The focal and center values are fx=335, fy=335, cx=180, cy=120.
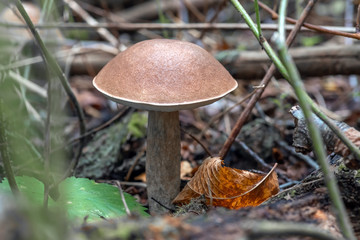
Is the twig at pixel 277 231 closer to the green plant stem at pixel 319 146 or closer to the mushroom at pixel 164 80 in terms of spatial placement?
the green plant stem at pixel 319 146

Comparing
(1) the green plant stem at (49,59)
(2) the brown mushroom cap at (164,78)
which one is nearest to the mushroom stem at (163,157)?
(2) the brown mushroom cap at (164,78)

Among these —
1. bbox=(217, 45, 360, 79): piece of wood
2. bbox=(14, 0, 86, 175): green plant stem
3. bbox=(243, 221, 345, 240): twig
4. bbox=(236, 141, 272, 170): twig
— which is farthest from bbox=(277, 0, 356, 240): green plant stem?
bbox=(217, 45, 360, 79): piece of wood

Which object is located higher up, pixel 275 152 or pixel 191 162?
pixel 275 152

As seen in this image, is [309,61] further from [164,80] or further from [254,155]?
[164,80]

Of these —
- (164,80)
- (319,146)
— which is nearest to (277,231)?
(319,146)

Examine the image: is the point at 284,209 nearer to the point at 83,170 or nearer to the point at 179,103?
the point at 179,103

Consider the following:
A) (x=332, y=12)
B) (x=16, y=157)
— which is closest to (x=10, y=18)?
(x=16, y=157)
